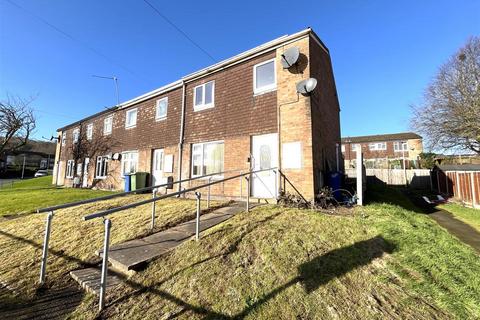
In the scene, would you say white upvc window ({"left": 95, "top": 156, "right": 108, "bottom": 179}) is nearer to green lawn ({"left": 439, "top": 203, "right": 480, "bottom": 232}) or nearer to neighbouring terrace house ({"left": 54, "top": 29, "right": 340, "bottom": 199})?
neighbouring terrace house ({"left": 54, "top": 29, "right": 340, "bottom": 199})

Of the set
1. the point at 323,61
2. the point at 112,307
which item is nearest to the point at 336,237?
the point at 112,307

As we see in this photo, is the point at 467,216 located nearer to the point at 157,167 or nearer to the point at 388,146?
the point at 157,167

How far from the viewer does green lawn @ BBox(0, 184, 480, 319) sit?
2.99 metres

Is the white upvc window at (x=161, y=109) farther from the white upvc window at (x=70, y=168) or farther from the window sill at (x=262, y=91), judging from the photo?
the white upvc window at (x=70, y=168)

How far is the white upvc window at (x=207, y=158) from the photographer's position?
1046 cm

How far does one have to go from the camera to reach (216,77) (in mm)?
11133

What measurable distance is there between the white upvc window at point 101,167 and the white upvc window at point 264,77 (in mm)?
13585

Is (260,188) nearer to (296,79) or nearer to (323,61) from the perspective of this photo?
(296,79)

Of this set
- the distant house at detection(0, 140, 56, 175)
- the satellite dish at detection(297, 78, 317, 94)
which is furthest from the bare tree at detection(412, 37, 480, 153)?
the distant house at detection(0, 140, 56, 175)

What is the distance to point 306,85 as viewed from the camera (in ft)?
25.9

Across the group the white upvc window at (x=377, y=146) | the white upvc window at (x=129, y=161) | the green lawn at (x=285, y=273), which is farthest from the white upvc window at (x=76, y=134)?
the white upvc window at (x=377, y=146)

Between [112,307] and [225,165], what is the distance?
285 inches

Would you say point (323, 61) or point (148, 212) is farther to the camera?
point (323, 61)

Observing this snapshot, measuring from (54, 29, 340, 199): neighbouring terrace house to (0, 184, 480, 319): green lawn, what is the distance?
3.06m
